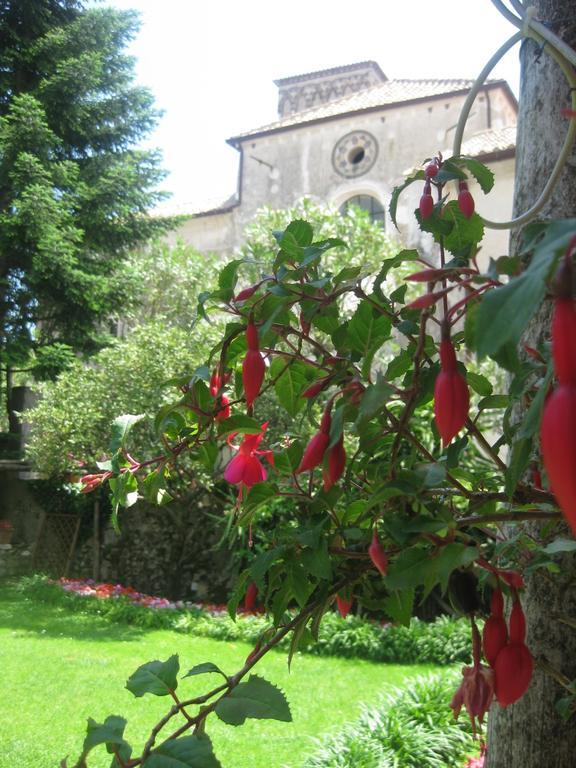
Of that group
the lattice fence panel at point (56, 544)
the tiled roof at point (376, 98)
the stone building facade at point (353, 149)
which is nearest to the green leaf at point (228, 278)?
the lattice fence panel at point (56, 544)

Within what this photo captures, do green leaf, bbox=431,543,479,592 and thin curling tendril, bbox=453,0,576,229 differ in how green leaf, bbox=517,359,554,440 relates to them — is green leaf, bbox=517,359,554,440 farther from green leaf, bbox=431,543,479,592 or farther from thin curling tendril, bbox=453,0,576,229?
thin curling tendril, bbox=453,0,576,229

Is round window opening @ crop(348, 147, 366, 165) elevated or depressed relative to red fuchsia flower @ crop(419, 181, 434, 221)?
elevated

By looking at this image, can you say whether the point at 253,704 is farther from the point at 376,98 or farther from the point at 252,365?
the point at 376,98

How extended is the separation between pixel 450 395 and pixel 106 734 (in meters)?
0.32

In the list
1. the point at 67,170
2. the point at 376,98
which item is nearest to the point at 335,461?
the point at 67,170

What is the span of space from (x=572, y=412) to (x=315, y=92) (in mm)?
17037

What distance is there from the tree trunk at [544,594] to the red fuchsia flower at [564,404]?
0.66m

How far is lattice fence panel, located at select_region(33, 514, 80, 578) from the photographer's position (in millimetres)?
7867

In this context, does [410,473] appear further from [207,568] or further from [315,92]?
[315,92]

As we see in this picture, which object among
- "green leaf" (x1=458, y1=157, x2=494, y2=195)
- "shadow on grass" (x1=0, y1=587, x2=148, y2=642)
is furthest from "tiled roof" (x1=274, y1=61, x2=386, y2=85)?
"green leaf" (x1=458, y1=157, x2=494, y2=195)

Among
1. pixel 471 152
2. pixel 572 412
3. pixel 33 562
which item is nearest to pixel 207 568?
pixel 33 562

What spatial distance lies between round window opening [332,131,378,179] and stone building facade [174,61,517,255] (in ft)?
0.06

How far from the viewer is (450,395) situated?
44 centimetres

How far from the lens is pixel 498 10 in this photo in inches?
33.1
